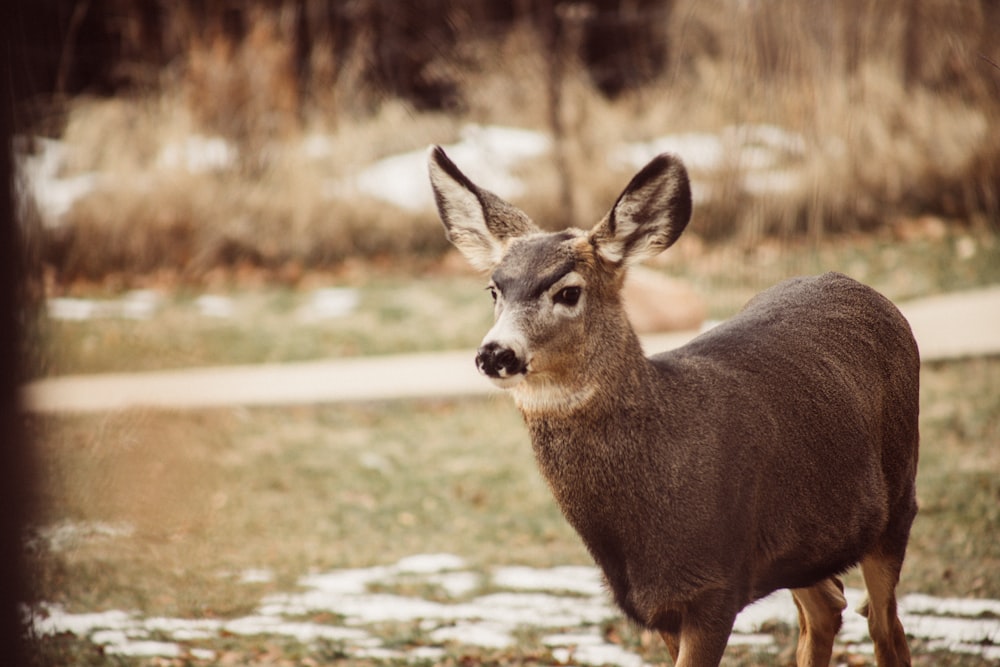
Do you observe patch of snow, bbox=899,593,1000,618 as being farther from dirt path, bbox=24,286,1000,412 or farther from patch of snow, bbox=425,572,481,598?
dirt path, bbox=24,286,1000,412

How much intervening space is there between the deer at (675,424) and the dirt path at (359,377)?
17.9 ft

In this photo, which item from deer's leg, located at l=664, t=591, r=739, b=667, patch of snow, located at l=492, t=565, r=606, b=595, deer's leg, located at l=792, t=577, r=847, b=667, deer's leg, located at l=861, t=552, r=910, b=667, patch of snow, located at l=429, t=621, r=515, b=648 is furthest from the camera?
patch of snow, located at l=492, t=565, r=606, b=595

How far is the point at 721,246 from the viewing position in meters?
6.96

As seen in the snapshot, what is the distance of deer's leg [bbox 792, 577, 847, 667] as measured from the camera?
445 centimetres

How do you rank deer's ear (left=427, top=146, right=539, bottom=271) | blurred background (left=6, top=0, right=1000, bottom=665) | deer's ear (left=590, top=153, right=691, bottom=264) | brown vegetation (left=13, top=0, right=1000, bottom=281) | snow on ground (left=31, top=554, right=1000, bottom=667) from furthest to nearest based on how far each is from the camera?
1. brown vegetation (left=13, top=0, right=1000, bottom=281)
2. snow on ground (left=31, top=554, right=1000, bottom=667)
3. blurred background (left=6, top=0, right=1000, bottom=665)
4. deer's ear (left=427, top=146, right=539, bottom=271)
5. deer's ear (left=590, top=153, right=691, bottom=264)

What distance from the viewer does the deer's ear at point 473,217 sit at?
4.16 m

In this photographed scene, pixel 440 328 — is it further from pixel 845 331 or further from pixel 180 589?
pixel 845 331

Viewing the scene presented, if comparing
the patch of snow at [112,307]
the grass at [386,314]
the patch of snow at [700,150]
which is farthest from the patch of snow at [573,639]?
the patch of snow at [112,307]

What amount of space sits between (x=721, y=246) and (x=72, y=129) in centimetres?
1042

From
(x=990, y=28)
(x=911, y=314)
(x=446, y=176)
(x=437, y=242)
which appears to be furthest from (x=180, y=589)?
(x=437, y=242)

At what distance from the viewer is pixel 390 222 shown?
14797mm

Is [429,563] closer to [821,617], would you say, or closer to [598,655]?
[598,655]

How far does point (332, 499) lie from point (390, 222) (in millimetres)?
6835

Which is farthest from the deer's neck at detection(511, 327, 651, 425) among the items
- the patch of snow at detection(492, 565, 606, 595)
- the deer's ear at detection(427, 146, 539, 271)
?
the patch of snow at detection(492, 565, 606, 595)
